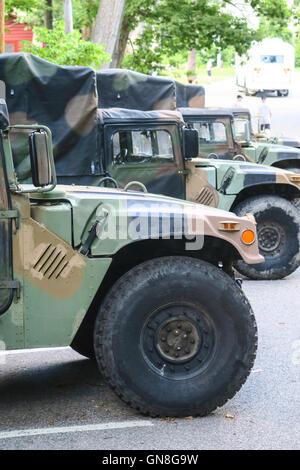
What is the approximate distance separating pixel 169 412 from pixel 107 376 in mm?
434

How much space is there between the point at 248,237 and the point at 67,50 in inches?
483

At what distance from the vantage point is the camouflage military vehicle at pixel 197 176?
10.2m

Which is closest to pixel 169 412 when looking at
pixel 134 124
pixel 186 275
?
pixel 186 275

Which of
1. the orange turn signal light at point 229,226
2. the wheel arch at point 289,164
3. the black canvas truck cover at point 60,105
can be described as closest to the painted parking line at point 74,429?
→ the orange turn signal light at point 229,226

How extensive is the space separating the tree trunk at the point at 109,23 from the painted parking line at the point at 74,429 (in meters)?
16.5

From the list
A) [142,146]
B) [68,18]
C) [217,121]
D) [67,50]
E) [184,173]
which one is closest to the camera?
[142,146]

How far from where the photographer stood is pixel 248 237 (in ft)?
18.7

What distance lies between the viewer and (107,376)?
17.5 ft

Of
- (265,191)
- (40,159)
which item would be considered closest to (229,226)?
(40,159)

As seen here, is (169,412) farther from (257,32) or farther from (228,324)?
(257,32)

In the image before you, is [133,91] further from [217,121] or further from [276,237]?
[276,237]

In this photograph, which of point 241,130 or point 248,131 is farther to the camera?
point 248,131

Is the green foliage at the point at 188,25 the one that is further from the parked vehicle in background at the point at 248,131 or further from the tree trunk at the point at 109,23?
the parked vehicle in background at the point at 248,131

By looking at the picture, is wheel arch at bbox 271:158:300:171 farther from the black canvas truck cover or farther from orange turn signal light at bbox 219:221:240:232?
orange turn signal light at bbox 219:221:240:232
